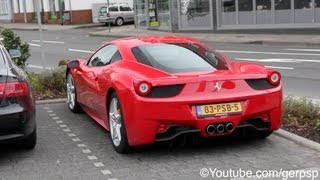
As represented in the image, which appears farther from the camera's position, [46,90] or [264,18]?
[264,18]

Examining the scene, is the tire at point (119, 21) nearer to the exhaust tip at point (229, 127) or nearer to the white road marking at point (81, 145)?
the white road marking at point (81, 145)

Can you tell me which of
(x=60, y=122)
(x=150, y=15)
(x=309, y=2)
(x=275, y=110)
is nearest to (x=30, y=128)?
(x=60, y=122)

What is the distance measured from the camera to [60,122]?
790cm

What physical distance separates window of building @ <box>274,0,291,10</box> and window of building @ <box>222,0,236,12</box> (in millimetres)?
2806

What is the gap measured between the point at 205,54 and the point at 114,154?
→ 1607 millimetres

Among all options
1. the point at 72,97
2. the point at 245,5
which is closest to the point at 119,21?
the point at 245,5

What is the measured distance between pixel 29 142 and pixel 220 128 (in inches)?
82.4

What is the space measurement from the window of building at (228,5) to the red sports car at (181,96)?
73.0 feet

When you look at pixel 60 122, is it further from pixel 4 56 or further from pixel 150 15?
pixel 150 15

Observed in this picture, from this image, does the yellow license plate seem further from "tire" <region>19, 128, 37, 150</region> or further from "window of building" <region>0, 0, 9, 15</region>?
"window of building" <region>0, 0, 9, 15</region>

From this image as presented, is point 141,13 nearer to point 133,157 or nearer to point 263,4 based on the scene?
point 263,4

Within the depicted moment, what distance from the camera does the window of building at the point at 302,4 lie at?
81.6 ft

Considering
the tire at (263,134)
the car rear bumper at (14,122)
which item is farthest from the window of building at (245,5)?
the car rear bumper at (14,122)

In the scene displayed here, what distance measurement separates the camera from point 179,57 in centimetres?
657
